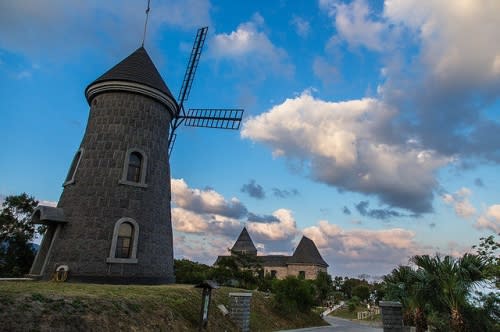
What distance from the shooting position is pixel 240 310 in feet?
52.5

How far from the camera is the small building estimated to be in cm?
5838

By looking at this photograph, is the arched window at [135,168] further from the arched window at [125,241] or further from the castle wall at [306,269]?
the castle wall at [306,269]

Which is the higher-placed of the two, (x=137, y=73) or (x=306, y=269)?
Result: (x=137, y=73)

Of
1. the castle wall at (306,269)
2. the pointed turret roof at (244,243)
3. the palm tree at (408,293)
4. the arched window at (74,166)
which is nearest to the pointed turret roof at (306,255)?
the castle wall at (306,269)

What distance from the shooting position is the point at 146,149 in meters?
19.0

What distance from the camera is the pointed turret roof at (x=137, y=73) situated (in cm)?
1889

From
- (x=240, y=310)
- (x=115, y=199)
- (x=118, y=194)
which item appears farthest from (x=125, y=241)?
(x=240, y=310)

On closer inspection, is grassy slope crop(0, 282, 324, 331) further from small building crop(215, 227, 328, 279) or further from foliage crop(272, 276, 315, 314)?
small building crop(215, 227, 328, 279)

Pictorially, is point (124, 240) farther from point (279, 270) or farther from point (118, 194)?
point (279, 270)

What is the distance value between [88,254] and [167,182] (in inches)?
220

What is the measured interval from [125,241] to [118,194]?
2262 millimetres

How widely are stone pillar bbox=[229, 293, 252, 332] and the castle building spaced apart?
427 centimetres

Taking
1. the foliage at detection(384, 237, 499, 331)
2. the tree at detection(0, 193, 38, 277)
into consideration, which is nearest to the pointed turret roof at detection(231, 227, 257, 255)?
the tree at detection(0, 193, 38, 277)

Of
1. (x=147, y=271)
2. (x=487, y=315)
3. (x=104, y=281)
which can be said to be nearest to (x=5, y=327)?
(x=104, y=281)
